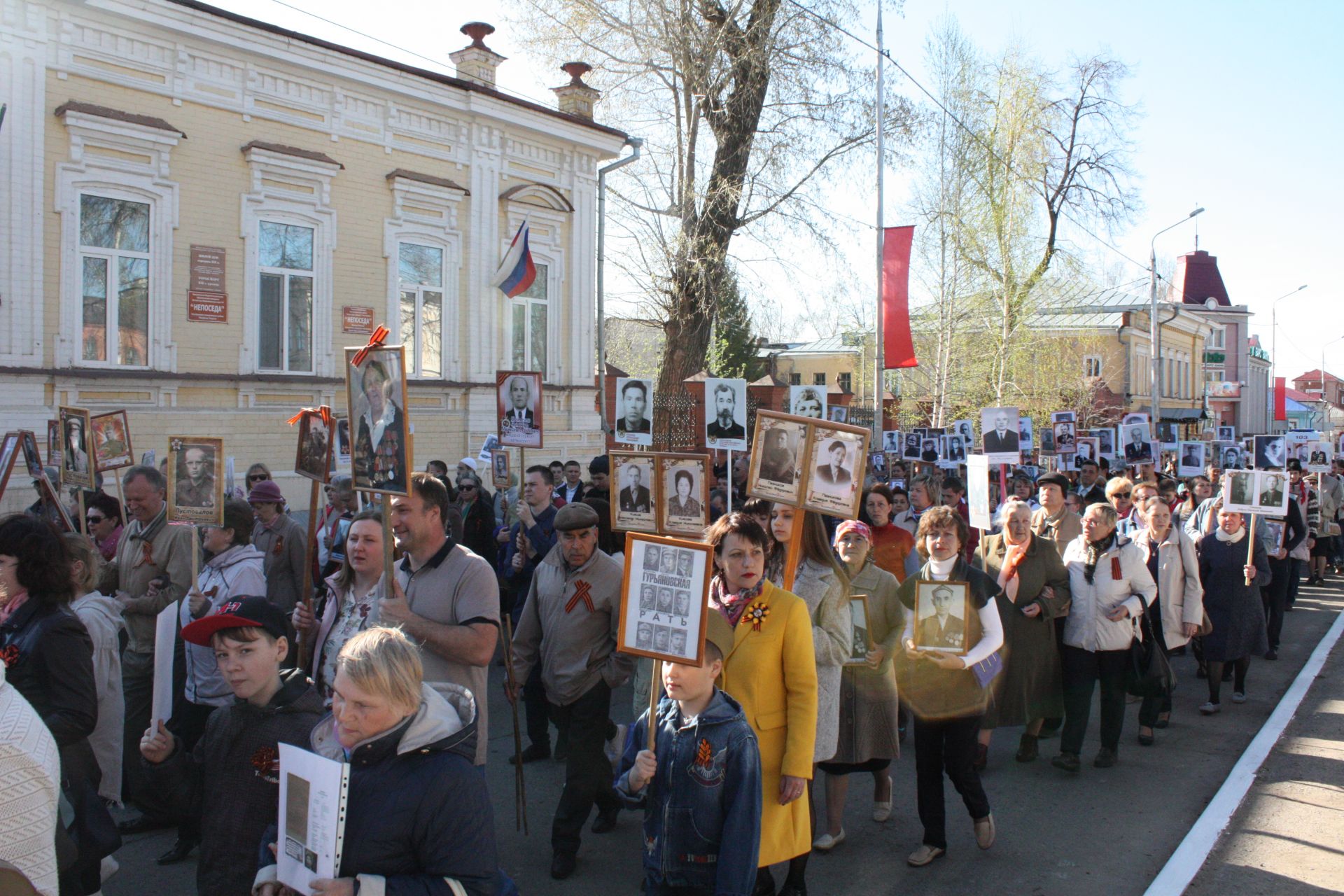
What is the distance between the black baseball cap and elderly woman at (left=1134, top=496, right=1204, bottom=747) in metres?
6.59

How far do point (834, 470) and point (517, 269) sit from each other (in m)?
13.4

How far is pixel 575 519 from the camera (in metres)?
5.50

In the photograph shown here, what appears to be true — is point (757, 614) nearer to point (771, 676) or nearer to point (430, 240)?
point (771, 676)

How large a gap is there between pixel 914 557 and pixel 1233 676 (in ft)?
13.8

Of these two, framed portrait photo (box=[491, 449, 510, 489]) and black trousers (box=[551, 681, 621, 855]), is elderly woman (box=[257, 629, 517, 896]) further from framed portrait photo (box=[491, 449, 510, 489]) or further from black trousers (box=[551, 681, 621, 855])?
framed portrait photo (box=[491, 449, 510, 489])

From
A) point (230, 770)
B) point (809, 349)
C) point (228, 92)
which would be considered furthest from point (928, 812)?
point (809, 349)

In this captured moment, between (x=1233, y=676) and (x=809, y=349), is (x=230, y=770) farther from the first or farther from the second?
(x=809, y=349)

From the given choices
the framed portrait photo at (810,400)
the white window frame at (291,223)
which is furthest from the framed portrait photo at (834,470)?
the white window frame at (291,223)

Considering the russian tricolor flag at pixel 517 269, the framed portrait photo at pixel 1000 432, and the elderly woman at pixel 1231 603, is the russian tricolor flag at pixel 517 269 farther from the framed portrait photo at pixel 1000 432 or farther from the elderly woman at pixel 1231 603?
the elderly woman at pixel 1231 603

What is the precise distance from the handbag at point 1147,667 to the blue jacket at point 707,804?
4.73 m

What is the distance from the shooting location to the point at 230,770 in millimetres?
3184

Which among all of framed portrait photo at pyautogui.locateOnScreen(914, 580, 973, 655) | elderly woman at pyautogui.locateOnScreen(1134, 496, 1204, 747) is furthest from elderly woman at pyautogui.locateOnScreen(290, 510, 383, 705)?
elderly woman at pyautogui.locateOnScreen(1134, 496, 1204, 747)

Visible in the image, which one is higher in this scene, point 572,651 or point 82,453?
point 82,453

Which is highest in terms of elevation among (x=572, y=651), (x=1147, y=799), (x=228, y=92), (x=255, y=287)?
(x=228, y=92)
